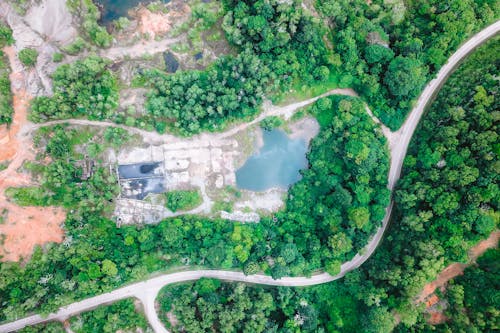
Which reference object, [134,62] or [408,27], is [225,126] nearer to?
[134,62]


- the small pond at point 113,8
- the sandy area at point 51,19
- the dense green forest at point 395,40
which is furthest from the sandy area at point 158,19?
the dense green forest at point 395,40

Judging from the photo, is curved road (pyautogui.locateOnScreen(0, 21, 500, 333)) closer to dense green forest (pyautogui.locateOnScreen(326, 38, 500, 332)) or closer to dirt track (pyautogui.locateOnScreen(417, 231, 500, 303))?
dense green forest (pyautogui.locateOnScreen(326, 38, 500, 332))

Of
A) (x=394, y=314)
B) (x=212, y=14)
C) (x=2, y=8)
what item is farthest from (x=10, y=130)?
(x=394, y=314)

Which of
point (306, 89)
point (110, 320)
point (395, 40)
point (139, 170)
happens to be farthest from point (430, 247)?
point (110, 320)

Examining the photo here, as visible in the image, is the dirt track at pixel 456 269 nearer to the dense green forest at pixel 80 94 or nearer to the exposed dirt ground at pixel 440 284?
the exposed dirt ground at pixel 440 284

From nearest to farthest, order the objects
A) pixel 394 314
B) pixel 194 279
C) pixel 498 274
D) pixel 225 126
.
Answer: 1. pixel 498 274
2. pixel 394 314
3. pixel 194 279
4. pixel 225 126

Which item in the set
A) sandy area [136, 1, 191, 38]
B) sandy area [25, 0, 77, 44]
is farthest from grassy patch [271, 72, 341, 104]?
sandy area [25, 0, 77, 44]
